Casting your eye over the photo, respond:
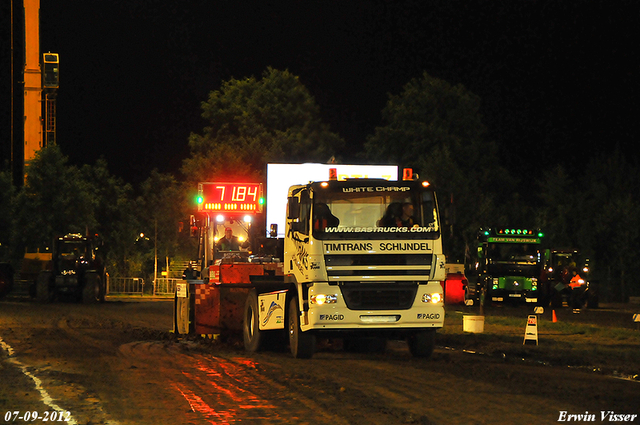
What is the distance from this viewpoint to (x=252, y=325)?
18141 millimetres

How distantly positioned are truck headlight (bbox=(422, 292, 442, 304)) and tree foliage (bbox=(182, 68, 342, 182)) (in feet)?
170

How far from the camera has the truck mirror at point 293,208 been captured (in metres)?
16.4

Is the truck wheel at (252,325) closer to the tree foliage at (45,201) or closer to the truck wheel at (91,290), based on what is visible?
the truck wheel at (91,290)

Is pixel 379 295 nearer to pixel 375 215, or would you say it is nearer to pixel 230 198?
pixel 375 215

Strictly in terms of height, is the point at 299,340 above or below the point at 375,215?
below

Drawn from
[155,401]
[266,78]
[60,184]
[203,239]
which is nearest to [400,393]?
[155,401]

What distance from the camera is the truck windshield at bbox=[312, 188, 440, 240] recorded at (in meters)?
15.8

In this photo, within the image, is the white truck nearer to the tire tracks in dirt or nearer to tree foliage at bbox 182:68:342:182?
the tire tracks in dirt

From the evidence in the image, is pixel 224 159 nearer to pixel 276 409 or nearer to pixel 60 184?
pixel 60 184

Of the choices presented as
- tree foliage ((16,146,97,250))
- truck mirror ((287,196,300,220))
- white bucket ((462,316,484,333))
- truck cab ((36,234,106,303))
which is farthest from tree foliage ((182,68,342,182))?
truck mirror ((287,196,300,220))

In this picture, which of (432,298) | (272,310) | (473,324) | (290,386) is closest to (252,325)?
(272,310)

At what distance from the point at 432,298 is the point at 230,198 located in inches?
529

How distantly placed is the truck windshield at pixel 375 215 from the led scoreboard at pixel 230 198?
1223cm

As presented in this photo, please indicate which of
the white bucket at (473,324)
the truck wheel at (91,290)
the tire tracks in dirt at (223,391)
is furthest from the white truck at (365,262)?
the truck wheel at (91,290)
